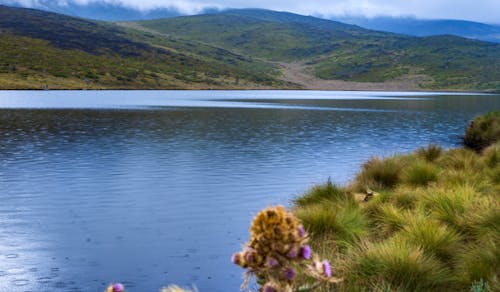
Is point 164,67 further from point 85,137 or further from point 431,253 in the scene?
point 431,253

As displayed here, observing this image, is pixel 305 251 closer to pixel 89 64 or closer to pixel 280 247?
pixel 280 247

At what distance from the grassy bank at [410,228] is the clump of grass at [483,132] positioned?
12465 millimetres

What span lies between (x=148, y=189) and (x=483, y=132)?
21.7 metres

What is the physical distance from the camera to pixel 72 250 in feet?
40.7

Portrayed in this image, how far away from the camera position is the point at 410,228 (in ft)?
33.3

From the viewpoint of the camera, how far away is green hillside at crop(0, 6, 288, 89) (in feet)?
383

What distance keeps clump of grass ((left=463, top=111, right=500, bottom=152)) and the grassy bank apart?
1247 centimetres

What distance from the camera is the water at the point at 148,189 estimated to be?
445 inches

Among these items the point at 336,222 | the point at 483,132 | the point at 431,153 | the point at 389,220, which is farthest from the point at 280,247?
the point at 483,132

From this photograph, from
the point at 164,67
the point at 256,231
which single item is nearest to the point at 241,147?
the point at 256,231

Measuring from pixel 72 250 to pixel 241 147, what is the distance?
20165 mm

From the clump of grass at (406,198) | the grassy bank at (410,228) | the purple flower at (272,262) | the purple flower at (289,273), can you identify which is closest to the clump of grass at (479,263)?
the grassy bank at (410,228)

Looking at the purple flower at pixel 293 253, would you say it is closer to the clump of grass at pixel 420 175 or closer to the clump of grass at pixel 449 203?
the clump of grass at pixel 449 203

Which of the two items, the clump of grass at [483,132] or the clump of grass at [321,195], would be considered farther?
the clump of grass at [483,132]
